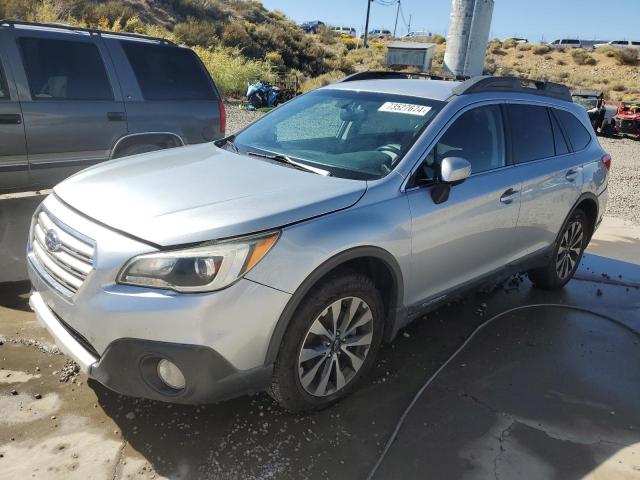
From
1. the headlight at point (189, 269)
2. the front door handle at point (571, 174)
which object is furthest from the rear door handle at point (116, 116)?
the front door handle at point (571, 174)

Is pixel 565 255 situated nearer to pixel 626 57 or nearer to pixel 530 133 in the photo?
pixel 530 133

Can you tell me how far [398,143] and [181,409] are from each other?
78.9 inches

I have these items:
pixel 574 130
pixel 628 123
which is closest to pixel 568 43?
pixel 628 123

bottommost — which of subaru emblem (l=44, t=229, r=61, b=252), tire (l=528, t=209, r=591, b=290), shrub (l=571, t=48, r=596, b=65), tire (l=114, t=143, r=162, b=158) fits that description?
tire (l=528, t=209, r=591, b=290)

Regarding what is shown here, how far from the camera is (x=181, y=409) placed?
2.93 meters

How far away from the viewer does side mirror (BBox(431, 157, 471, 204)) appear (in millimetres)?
3090

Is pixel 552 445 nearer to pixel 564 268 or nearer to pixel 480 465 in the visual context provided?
pixel 480 465

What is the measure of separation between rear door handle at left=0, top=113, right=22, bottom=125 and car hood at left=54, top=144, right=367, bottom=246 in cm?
217

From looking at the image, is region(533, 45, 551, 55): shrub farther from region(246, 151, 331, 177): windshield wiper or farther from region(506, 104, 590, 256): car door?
region(246, 151, 331, 177): windshield wiper

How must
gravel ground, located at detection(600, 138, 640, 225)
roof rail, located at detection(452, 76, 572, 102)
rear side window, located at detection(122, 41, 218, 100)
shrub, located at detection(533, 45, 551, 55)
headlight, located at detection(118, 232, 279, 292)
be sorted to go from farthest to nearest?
shrub, located at detection(533, 45, 551, 55) < gravel ground, located at detection(600, 138, 640, 225) < rear side window, located at detection(122, 41, 218, 100) < roof rail, located at detection(452, 76, 572, 102) < headlight, located at detection(118, 232, 279, 292)

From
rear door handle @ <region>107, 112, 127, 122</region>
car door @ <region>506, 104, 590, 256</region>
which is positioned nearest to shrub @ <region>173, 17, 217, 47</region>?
rear door handle @ <region>107, 112, 127, 122</region>

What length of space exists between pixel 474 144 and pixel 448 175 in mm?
709

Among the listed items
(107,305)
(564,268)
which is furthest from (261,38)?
(107,305)

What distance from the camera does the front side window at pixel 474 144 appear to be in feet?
10.8
